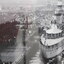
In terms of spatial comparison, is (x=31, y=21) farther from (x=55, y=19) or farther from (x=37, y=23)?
(x=55, y=19)

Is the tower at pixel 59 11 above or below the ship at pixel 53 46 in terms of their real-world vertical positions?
above

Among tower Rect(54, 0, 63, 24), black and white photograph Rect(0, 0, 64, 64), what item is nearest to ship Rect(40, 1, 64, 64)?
black and white photograph Rect(0, 0, 64, 64)

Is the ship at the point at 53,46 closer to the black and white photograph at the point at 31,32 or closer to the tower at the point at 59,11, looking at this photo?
the black and white photograph at the point at 31,32

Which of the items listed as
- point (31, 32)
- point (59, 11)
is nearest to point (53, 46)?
point (59, 11)

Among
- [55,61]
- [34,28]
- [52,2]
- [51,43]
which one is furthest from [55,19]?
[55,61]

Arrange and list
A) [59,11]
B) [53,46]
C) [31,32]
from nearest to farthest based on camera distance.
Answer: [53,46], [59,11], [31,32]

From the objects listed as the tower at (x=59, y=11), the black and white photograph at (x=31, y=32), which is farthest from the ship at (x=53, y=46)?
the tower at (x=59, y=11)

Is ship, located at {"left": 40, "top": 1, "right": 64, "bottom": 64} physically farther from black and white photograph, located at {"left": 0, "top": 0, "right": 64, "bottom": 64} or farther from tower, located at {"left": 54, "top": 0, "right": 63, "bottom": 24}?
tower, located at {"left": 54, "top": 0, "right": 63, "bottom": 24}

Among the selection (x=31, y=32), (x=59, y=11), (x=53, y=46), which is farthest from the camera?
(x=31, y=32)

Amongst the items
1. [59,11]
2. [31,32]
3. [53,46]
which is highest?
[59,11]

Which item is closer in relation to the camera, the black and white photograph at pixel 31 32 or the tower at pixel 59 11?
the black and white photograph at pixel 31 32

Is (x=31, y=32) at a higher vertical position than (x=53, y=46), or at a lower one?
lower

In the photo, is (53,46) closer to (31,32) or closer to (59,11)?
(59,11)
